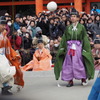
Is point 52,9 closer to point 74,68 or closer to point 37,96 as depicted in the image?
point 74,68

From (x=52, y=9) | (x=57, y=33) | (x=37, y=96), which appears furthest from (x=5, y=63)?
(x=52, y=9)

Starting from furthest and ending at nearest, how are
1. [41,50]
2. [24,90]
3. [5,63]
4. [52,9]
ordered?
[52,9]
[41,50]
[24,90]
[5,63]

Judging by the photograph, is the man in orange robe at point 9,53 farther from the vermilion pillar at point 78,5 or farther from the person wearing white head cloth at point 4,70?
the vermilion pillar at point 78,5

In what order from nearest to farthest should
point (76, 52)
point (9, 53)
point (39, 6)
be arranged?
1. point (9, 53)
2. point (76, 52)
3. point (39, 6)

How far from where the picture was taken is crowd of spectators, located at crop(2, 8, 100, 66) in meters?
11.5

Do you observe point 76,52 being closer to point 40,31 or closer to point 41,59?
point 41,59

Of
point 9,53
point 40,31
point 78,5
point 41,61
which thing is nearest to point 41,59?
point 41,61

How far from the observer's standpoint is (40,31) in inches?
479

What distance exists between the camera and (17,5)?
2389 cm

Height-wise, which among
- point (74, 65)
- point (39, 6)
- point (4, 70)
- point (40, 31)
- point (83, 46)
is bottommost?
point (74, 65)

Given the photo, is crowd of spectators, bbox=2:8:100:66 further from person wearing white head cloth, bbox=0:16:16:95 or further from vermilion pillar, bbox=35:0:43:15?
vermilion pillar, bbox=35:0:43:15

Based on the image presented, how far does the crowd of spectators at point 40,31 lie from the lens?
11.5 meters

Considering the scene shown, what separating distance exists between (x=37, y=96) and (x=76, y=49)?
1.43 m

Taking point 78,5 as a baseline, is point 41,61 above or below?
below
